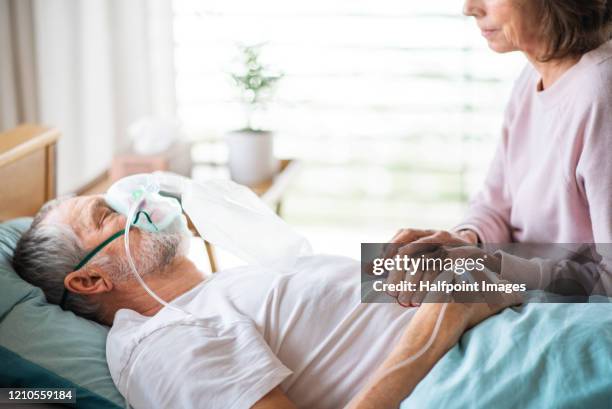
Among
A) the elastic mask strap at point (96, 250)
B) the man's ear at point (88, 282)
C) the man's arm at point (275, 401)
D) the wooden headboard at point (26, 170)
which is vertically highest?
the wooden headboard at point (26, 170)

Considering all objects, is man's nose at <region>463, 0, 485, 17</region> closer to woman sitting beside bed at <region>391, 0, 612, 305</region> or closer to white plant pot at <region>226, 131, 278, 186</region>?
woman sitting beside bed at <region>391, 0, 612, 305</region>

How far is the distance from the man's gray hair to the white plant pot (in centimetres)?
107

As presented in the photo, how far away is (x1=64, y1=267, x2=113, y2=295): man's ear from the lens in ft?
5.22

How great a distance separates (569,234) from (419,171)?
2166 mm

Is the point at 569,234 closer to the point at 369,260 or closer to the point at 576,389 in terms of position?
the point at 369,260

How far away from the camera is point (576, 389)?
3.79ft

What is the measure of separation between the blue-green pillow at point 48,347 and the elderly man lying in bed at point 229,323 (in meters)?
0.04

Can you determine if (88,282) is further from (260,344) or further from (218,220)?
(260,344)

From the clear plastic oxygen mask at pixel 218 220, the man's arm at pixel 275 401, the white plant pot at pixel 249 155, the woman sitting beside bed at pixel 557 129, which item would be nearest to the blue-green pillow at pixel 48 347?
the clear plastic oxygen mask at pixel 218 220

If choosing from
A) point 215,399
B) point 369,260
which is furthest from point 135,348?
point 369,260

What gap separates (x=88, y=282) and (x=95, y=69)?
6.32ft

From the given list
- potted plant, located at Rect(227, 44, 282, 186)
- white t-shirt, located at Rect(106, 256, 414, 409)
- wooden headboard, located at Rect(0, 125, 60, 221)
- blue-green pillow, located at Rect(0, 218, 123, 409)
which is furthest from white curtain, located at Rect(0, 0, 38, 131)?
white t-shirt, located at Rect(106, 256, 414, 409)

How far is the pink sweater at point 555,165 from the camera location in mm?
1479

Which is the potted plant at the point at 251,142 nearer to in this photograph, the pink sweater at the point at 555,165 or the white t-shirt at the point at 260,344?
the pink sweater at the point at 555,165
